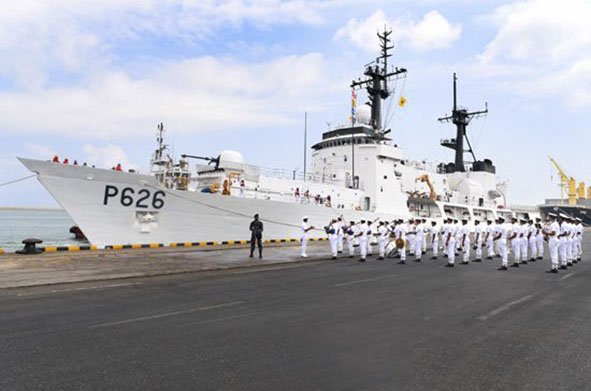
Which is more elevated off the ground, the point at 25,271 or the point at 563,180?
the point at 563,180

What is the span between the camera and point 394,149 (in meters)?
25.5

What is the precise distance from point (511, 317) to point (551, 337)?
3.24ft

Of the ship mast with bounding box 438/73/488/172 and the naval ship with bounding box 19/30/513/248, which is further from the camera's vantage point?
the ship mast with bounding box 438/73/488/172

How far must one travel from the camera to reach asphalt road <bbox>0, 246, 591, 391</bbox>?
340cm

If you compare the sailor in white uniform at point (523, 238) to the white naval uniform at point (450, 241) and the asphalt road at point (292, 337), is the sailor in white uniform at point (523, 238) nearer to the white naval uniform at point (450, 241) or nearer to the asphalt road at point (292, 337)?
the white naval uniform at point (450, 241)

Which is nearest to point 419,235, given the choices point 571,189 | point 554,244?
point 554,244

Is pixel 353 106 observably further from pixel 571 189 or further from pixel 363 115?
pixel 571 189

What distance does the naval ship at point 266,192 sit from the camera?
44.9 ft

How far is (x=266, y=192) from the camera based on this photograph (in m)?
18.8

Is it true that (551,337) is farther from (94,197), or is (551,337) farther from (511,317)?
(94,197)

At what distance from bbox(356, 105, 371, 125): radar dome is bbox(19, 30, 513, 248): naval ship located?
0.07m

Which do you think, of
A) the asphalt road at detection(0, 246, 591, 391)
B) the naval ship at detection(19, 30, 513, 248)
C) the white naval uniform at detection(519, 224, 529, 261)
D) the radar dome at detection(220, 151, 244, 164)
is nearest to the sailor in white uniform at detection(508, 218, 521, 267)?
the white naval uniform at detection(519, 224, 529, 261)

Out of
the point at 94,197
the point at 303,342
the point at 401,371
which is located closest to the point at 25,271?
the point at 94,197

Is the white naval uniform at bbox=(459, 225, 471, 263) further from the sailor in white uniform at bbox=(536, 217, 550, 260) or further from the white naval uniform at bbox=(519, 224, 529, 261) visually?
the sailor in white uniform at bbox=(536, 217, 550, 260)
